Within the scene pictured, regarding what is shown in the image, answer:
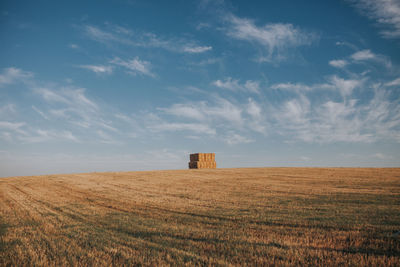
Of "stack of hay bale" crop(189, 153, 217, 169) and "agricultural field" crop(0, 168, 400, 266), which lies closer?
"agricultural field" crop(0, 168, 400, 266)

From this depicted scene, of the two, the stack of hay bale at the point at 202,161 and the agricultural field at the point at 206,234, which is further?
the stack of hay bale at the point at 202,161

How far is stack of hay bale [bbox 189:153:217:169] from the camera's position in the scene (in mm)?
43781

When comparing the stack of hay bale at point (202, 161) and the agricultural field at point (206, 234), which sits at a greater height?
the stack of hay bale at point (202, 161)

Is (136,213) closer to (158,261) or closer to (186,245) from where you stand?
(186,245)

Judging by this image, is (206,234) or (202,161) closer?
(206,234)

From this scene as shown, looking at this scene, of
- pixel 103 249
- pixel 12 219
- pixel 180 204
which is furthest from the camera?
pixel 180 204

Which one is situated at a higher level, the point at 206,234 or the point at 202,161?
the point at 202,161

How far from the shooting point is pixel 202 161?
44.3 m

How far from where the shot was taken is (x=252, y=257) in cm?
524

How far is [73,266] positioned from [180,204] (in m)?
7.70

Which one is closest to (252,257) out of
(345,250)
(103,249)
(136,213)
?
(345,250)

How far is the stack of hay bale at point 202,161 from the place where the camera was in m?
43.8

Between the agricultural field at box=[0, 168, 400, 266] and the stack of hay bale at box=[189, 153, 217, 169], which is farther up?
the stack of hay bale at box=[189, 153, 217, 169]

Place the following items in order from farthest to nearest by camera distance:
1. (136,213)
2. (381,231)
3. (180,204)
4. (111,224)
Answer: (180,204) → (136,213) → (111,224) → (381,231)
